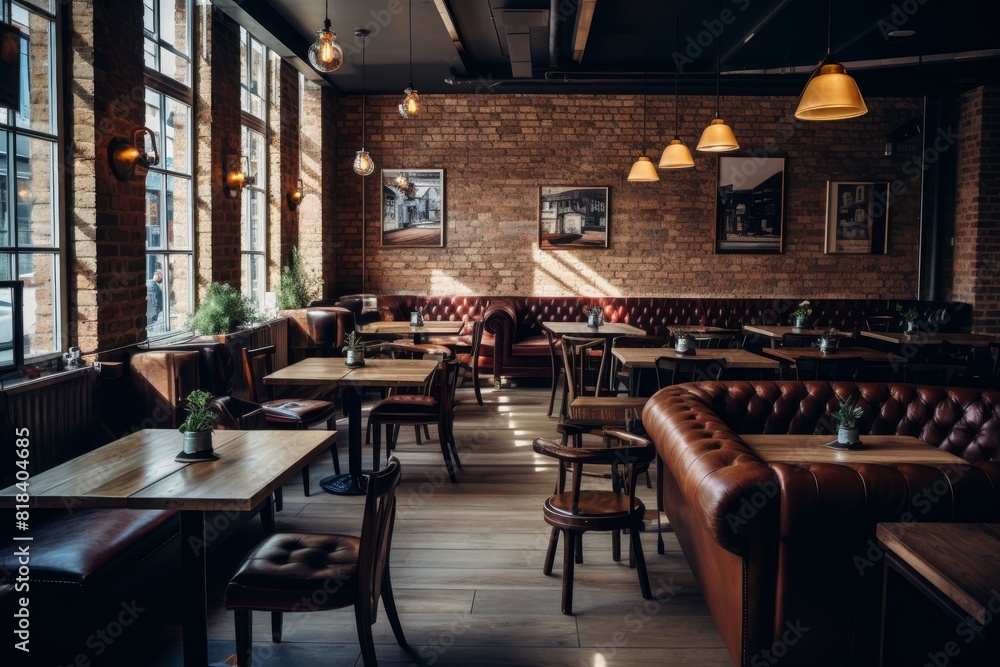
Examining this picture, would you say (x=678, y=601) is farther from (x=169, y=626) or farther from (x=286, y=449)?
(x=169, y=626)

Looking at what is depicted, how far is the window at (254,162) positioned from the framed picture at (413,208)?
6.17 feet

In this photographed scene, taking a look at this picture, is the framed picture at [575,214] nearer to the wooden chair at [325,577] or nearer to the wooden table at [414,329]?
the wooden table at [414,329]

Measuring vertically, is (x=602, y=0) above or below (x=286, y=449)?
above

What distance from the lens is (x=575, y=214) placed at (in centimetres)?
949

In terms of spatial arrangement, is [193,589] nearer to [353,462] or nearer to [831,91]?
[353,462]

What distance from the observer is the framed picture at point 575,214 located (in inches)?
372

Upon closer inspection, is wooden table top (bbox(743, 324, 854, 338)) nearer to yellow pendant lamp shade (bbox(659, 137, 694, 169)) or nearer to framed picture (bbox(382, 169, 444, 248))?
yellow pendant lamp shade (bbox(659, 137, 694, 169))

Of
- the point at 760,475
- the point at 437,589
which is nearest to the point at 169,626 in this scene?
the point at 437,589

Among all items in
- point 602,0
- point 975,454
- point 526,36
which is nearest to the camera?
point 975,454

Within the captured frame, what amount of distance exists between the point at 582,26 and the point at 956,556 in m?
5.94

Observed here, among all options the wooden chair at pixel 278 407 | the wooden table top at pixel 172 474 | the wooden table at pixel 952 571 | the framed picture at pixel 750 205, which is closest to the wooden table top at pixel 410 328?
the wooden chair at pixel 278 407

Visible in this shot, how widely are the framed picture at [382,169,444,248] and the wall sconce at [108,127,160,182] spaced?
4685 mm

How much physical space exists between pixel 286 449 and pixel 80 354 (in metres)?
2.14

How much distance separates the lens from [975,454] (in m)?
3.92
